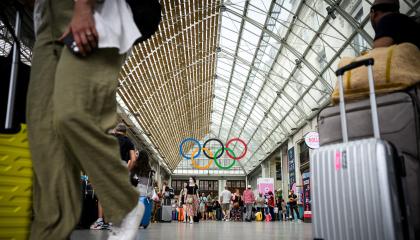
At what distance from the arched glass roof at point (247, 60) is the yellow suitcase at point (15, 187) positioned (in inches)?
451

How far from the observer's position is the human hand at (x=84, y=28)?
128 centimetres

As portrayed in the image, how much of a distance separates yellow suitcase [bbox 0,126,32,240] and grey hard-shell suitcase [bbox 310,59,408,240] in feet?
4.36

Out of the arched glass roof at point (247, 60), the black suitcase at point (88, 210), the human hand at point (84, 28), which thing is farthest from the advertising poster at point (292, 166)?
the human hand at point (84, 28)

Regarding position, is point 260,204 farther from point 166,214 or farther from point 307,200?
point 166,214

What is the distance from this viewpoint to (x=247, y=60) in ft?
75.5

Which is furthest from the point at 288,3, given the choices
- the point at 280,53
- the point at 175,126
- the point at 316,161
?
the point at 175,126

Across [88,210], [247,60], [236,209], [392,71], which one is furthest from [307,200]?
[392,71]

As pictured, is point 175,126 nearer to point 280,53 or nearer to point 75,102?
point 280,53

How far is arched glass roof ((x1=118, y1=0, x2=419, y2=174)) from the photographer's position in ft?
49.5

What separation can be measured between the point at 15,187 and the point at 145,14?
913 mm

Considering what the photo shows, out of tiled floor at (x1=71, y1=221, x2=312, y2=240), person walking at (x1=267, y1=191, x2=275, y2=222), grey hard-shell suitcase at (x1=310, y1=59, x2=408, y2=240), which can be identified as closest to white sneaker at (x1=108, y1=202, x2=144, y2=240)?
grey hard-shell suitcase at (x1=310, y1=59, x2=408, y2=240)

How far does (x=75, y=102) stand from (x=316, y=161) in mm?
1207

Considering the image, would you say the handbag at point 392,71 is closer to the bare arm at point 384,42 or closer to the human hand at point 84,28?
the bare arm at point 384,42

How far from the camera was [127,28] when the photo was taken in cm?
143
